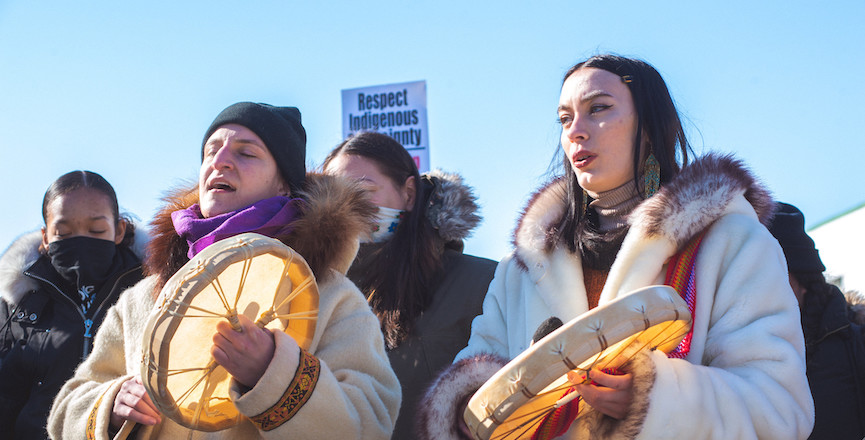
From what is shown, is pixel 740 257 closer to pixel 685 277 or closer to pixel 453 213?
pixel 685 277

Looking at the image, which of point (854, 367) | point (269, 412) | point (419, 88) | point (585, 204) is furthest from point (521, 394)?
point (419, 88)

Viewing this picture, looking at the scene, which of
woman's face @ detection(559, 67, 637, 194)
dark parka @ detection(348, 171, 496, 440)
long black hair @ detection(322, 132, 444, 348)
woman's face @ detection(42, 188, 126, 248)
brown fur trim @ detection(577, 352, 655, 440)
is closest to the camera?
brown fur trim @ detection(577, 352, 655, 440)

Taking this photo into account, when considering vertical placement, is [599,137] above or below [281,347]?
above

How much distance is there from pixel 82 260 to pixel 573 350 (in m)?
3.29

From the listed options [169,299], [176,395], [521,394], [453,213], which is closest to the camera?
[521,394]

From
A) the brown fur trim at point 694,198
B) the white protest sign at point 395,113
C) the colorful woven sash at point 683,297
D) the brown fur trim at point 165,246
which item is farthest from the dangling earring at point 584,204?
the white protest sign at point 395,113

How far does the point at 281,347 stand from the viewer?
2.22 meters

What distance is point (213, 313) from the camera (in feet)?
7.02

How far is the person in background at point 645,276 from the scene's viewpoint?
201 centimetres

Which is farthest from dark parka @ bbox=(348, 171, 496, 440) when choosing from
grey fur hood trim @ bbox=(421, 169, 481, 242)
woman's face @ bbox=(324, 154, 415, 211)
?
woman's face @ bbox=(324, 154, 415, 211)

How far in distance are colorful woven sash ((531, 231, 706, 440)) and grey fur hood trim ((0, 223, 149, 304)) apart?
2977 millimetres

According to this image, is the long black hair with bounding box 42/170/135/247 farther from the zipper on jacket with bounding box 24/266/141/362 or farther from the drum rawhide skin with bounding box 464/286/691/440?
the drum rawhide skin with bounding box 464/286/691/440

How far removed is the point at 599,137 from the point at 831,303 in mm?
1480

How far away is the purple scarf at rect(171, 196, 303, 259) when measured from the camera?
2586 millimetres
